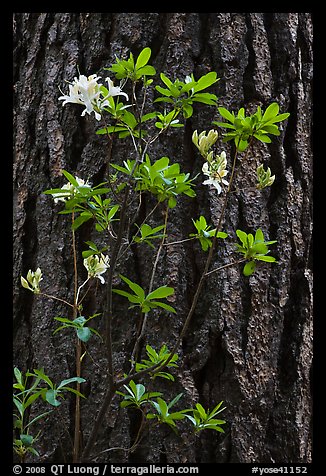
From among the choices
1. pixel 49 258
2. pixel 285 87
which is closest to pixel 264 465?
pixel 49 258

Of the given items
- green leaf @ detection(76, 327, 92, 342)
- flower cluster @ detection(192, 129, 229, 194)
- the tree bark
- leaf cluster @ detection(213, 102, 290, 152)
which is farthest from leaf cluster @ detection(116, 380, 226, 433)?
leaf cluster @ detection(213, 102, 290, 152)

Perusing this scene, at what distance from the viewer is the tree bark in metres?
1.36

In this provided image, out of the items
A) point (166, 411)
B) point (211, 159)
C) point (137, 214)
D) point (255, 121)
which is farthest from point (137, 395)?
point (255, 121)

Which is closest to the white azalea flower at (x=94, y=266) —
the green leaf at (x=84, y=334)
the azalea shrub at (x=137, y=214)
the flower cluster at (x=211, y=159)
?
the azalea shrub at (x=137, y=214)

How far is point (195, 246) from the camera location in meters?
1.41

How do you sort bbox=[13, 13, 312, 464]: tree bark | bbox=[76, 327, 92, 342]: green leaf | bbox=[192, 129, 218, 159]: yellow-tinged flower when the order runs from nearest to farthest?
bbox=[76, 327, 92, 342]: green leaf, bbox=[192, 129, 218, 159]: yellow-tinged flower, bbox=[13, 13, 312, 464]: tree bark

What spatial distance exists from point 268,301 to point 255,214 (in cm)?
23

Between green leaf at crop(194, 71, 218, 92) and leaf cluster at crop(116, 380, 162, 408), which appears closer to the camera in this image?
green leaf at crop(194, 71, 218, 92)

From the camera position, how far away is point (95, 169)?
144 cm

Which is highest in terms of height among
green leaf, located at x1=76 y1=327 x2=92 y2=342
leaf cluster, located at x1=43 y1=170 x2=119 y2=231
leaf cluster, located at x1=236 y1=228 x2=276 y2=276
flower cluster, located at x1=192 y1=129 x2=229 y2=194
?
flower cluster, located at x1=192 y1=129 x2=229 y2=194

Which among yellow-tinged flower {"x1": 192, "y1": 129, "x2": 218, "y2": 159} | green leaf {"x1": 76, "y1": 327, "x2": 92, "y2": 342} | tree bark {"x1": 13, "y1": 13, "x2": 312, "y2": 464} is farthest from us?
tree bark {"x1": 13, "y1": 13, "x2": 312, "y2": 464}

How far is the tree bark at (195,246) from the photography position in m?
1.36

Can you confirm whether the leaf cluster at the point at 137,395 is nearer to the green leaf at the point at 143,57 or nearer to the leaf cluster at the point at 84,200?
the leaf cluster at the point at 84,200

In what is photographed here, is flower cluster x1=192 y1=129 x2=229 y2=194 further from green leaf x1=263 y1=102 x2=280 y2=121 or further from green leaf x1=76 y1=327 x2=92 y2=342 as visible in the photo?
green leaf x1=76 y1=327 x2=92 y2=342
